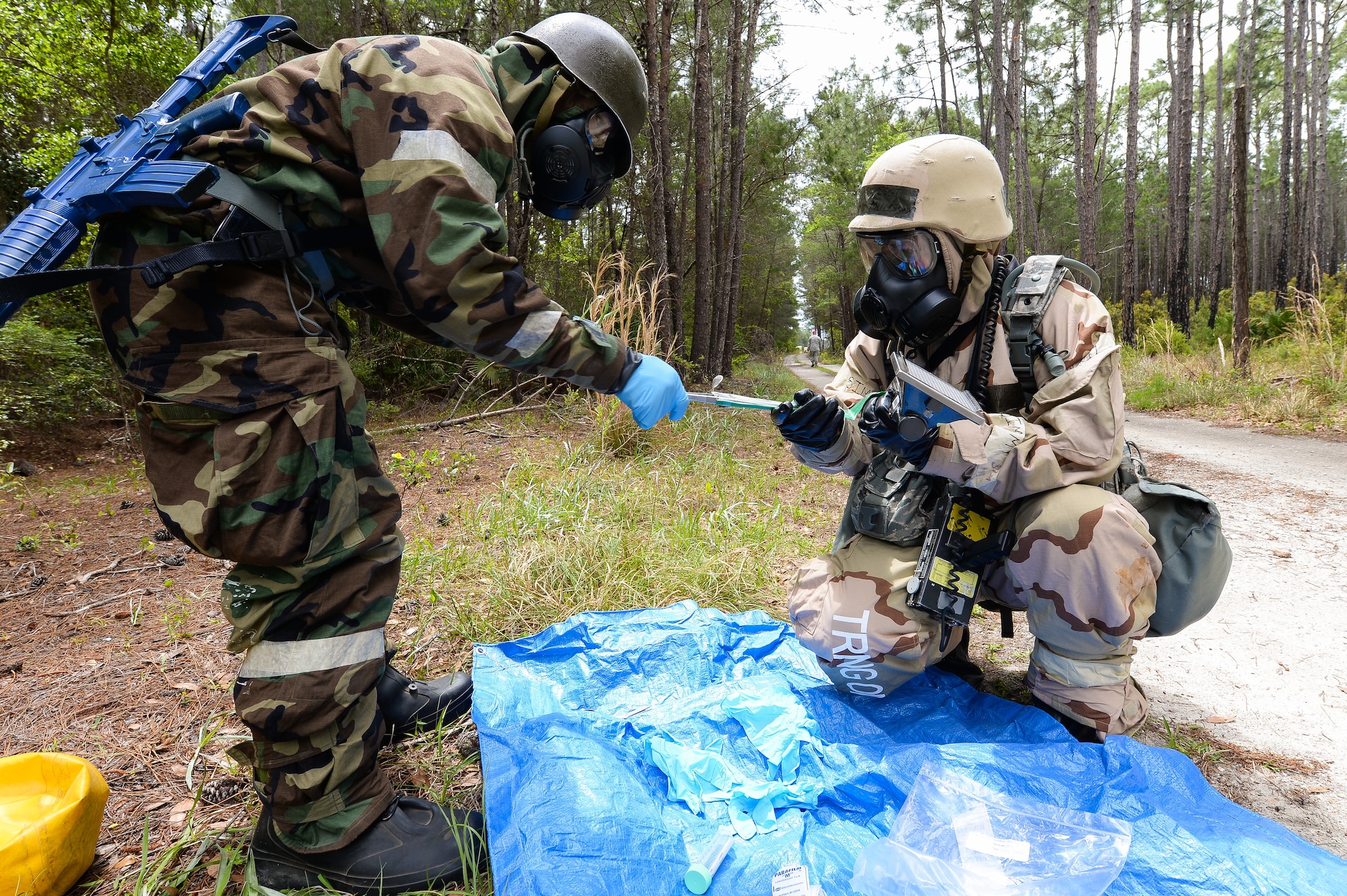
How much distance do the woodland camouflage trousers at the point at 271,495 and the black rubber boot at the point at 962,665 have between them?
176 centimetres

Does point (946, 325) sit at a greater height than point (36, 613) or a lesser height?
greater

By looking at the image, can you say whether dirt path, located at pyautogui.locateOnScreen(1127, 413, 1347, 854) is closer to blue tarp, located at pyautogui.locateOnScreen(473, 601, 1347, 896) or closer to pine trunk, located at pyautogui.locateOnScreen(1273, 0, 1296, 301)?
blue tarp, located at pyautogui.locateOnScreen(473, 601, 1347, 896)

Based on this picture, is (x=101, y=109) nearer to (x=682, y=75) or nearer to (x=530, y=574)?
(x=530, y=574)

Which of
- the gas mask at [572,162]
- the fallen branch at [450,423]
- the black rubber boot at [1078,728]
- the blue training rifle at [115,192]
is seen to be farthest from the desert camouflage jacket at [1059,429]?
the fallen branch at [450,423]

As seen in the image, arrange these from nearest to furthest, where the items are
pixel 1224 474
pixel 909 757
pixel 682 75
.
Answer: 1. pixel 909 757
2. pixel 1224 474
3. pixel 682 75

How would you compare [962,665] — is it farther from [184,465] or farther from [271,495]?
[184,465]

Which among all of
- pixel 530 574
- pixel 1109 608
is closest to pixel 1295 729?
pixel 1109 608

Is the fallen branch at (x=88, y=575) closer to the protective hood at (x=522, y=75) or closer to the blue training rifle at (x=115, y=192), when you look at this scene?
the blue training rifle at (x=115, y=192)

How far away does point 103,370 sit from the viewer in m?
6.70

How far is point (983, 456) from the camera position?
1758 mm

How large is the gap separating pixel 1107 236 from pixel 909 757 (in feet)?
153

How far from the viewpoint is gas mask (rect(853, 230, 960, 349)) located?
1.94 m

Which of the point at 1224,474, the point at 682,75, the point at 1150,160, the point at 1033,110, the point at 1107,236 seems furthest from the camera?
the point at 1107,236

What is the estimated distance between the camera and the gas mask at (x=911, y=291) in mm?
1938
